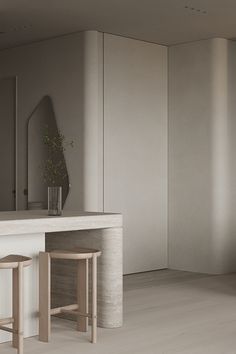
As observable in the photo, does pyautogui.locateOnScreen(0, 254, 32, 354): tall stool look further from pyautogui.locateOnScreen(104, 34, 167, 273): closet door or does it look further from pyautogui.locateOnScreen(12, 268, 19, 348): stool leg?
pyautogui.locateOnScreen(104, 34, 167, 273): closet door

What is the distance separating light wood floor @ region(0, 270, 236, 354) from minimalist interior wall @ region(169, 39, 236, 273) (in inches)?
32.5

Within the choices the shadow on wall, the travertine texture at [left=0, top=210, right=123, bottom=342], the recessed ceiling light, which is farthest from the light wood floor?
the recessed ceiling light

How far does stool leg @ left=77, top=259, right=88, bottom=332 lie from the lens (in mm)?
4633

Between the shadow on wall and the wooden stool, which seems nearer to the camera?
the wooden stool

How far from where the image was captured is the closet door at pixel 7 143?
305 inches

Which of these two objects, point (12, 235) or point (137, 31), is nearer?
point (12, 235)

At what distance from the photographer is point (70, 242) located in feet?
16.3

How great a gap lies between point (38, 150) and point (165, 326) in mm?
3265

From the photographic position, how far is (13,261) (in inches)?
158

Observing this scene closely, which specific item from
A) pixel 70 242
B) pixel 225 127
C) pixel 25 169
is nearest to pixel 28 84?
pixel 25 169

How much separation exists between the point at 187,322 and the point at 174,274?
8.01 feet

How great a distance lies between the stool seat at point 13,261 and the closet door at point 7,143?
358 centimetres

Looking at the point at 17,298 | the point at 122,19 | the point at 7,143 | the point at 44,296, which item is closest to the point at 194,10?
the point at 122,19

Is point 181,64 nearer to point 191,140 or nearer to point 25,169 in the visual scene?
point 191,140
